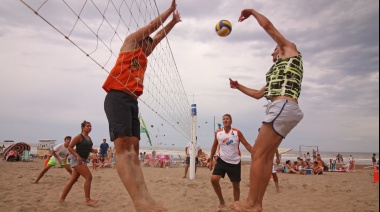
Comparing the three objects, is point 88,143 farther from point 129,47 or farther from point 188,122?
point 188,122

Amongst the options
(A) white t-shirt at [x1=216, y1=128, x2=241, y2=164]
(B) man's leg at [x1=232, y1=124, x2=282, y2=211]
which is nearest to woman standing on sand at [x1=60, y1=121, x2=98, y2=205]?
(A) white t-shirt at [x1=216, y1=128, x2=241, y2=164]

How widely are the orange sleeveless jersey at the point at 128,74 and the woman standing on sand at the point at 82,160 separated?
9.36 ft

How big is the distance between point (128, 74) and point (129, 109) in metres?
0.31

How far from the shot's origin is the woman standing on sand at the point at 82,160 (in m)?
4.54

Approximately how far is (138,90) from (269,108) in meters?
1.09

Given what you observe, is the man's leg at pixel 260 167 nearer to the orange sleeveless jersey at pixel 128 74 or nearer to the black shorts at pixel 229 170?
the orange sleeveless jersey at pixel 128 74

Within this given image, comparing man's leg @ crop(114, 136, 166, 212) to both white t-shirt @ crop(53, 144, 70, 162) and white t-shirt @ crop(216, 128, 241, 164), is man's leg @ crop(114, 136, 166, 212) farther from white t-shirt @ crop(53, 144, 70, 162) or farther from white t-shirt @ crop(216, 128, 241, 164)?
white t-shirt @ crop(53, 144, 70, 162)

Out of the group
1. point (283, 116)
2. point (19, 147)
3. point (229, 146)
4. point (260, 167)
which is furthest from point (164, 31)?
point (19, 147)

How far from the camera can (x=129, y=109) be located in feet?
6.93

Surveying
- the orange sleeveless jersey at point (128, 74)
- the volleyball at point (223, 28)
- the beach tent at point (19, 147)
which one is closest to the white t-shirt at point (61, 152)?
the volleyball at point (223, 28)

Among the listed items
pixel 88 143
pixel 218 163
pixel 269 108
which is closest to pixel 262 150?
pixel 269 108

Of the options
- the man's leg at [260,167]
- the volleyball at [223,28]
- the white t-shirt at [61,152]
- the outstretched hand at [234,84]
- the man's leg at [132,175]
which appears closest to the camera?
the man's leg at [132,175]

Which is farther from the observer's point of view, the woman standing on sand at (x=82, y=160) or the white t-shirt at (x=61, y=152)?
the white t-shirt at (x=61, y=152)

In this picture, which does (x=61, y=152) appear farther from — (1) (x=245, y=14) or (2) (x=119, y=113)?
(1) (x=245, y=14)
